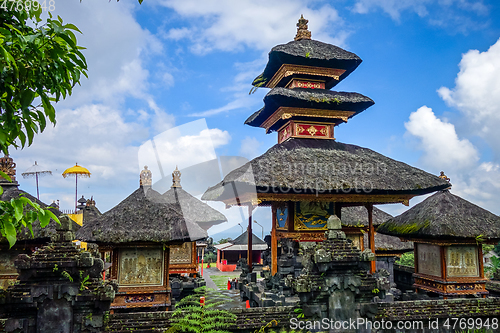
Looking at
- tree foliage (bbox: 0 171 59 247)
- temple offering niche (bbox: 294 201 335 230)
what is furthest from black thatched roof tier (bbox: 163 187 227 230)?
tree foliage (bbox: 0 171 59 247)

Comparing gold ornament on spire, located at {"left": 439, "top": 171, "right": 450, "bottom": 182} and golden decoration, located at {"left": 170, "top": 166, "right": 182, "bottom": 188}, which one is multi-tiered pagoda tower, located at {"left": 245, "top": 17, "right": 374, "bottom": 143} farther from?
golden decoration, located at {"left": 170, "top": 166, "right": 182, "bottom": 188}

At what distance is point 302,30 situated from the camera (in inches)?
690

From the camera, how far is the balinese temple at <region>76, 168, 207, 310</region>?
37.3 feet

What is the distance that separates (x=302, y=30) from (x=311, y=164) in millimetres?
8050

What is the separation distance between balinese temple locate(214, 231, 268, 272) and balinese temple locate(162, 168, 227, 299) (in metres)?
13.8

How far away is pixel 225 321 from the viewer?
8.25 metres

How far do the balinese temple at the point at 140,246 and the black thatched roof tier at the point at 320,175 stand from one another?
8.76 feet

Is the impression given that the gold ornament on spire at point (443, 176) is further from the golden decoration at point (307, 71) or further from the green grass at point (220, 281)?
the green grass at point (220, 281)

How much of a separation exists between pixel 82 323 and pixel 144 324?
4.63ft

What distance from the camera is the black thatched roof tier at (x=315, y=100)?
14.4 m

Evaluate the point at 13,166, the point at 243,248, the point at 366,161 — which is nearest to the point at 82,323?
the point at 13,166

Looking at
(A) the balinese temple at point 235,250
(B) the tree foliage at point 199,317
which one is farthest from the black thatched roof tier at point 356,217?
(A) the balinese temple at point 235,250

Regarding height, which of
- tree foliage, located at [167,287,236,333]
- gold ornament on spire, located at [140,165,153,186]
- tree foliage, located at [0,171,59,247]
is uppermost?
gold ornament on spire, located at [140,165,153,186]

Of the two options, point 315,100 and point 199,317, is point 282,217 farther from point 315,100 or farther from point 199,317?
point 199,317
